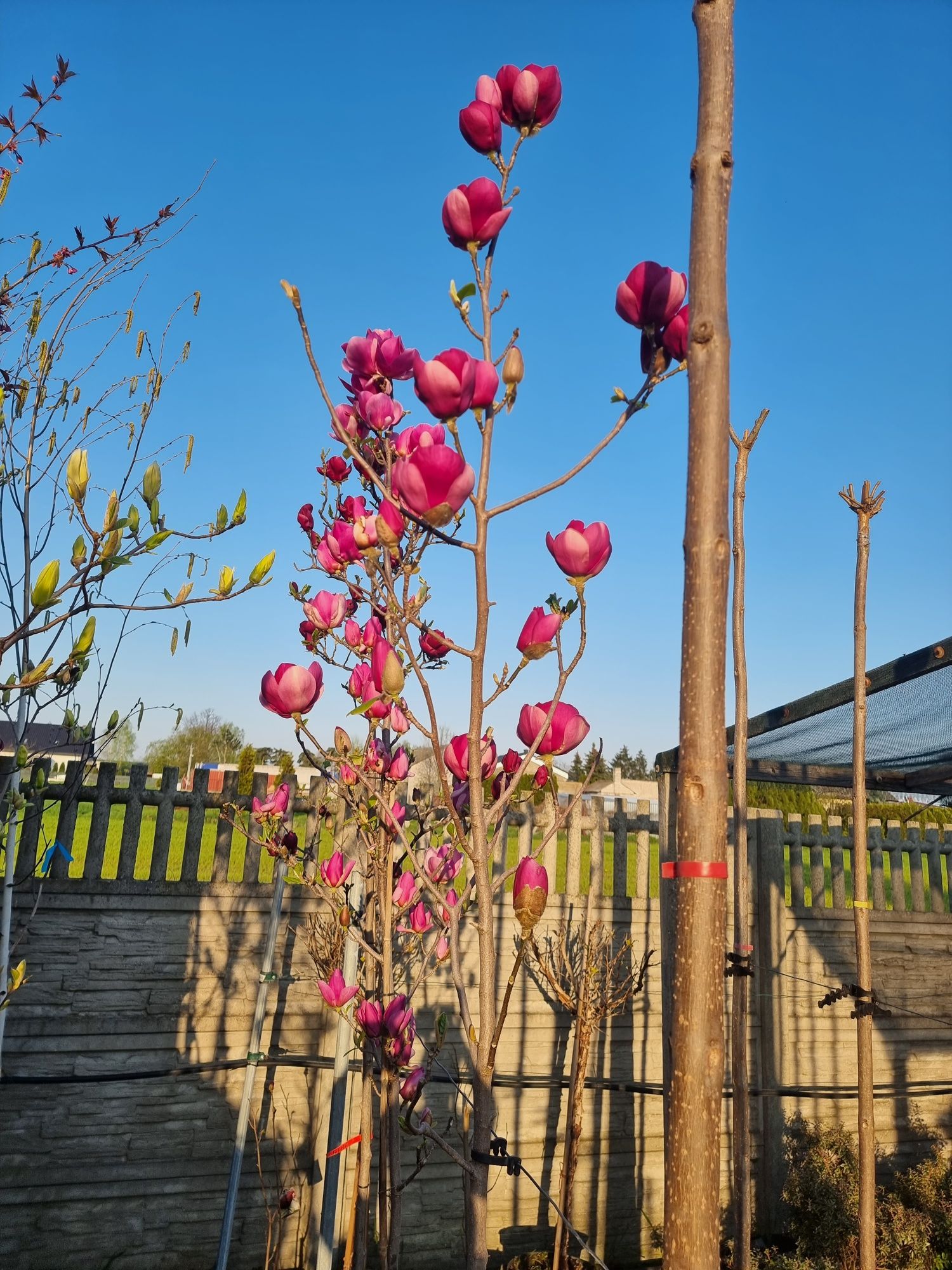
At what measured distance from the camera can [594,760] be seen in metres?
1.12

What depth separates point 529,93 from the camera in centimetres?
109

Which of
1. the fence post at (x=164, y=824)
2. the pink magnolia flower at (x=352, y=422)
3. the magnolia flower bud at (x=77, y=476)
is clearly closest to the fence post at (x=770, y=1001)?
the fence post at (x=164, y=824)

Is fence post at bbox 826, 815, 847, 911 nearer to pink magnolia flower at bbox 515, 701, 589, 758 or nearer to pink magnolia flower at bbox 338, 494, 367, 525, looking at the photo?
pink magnolia flower at bbox 338, 494, 367, 525

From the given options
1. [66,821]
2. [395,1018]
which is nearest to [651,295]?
[395,1018]

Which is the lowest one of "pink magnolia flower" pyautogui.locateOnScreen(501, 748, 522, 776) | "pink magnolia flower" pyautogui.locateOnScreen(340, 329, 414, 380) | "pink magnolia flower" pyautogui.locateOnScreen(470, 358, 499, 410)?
"pink magnolia flower" pyautogui.locateOnScreen(501, 748, 522, 776)

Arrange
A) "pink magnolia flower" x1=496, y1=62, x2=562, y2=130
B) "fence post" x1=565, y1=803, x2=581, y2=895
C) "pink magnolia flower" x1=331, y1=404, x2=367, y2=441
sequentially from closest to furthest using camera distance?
"pink magnolia flower" x1=496, y1=62, x2=562, y2=130
"pink magnolia flower" x1=331, y1=404, x2=367, y2=441
"fence post" x1=565, y1=803, x2=581, y2=895

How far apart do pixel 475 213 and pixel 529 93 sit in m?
0.20

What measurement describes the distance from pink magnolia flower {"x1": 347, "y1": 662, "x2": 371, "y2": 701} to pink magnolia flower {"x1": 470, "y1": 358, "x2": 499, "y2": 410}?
2.25 ft

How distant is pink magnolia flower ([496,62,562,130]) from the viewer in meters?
1.09

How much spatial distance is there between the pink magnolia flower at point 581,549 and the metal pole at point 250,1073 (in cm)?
215

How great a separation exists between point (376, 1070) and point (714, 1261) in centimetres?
75

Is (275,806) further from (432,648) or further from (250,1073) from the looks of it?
(250,1073)

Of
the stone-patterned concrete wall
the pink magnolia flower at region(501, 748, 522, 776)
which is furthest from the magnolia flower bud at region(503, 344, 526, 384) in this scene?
the stone-patterned concrete wall

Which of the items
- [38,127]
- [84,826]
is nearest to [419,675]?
[38,127]
